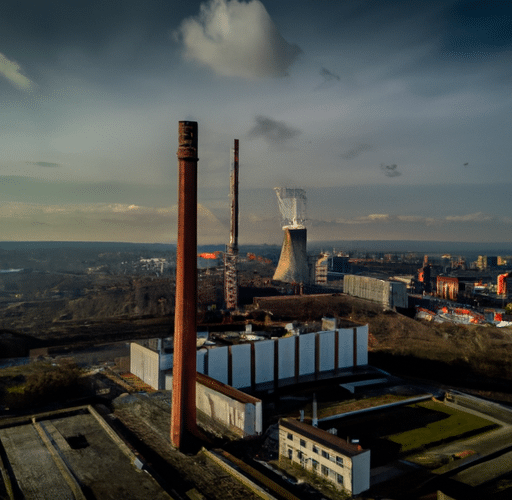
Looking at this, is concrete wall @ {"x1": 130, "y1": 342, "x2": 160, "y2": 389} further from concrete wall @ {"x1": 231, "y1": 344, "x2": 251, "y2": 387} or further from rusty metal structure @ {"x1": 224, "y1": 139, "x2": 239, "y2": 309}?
rusty metal structure @ {"x1": 224, "y1": 139, "x2": 239, "y2": 309}

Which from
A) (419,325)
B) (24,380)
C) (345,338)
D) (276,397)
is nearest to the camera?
(276,397)

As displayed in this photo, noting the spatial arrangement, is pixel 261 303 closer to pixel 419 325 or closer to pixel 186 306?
pixel 419 325

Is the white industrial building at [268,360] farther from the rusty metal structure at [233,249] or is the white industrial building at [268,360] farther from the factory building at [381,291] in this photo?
the factory building at [381,291]

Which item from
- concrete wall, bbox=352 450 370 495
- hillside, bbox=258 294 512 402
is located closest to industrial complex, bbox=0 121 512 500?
concrete wall, bbox=352 450 370 495

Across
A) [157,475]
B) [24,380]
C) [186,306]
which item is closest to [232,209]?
[24,380]

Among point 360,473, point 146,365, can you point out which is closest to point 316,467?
point 360,473

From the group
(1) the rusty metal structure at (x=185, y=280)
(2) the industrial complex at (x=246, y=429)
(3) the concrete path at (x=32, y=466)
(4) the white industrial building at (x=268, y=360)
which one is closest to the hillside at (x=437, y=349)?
(4) the white industrial building at (x=268, y=360)

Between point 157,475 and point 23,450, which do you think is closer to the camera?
point 157,475

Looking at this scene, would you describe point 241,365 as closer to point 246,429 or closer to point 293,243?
point 246,429
